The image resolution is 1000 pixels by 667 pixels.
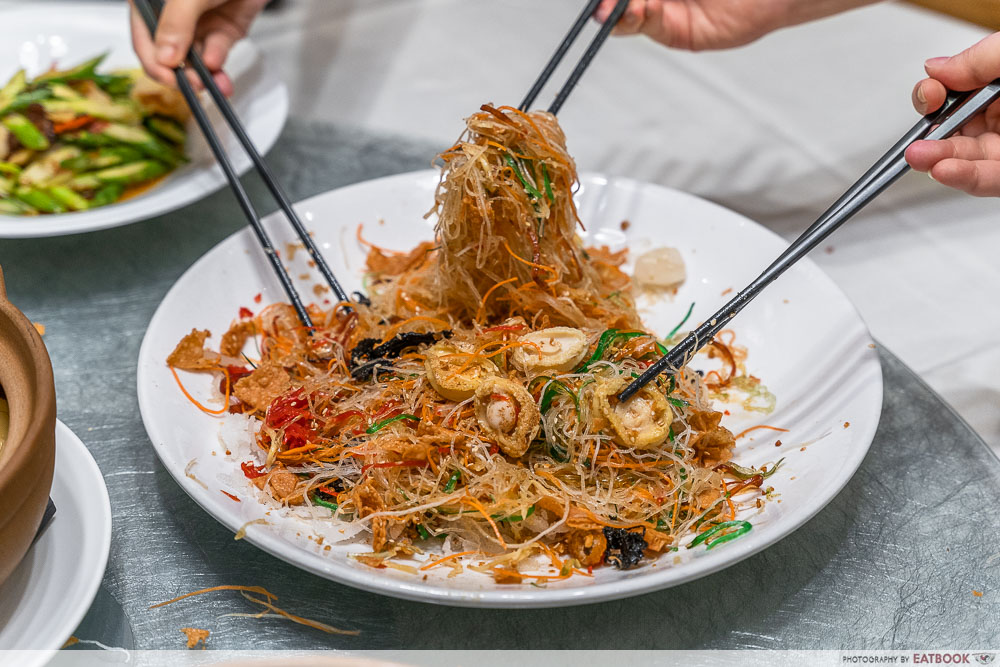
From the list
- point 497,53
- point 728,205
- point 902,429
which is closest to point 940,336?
point 902,429

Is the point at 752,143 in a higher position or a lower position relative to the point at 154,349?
higher

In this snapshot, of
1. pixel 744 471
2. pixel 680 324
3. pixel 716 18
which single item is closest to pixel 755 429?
pixel 744 471

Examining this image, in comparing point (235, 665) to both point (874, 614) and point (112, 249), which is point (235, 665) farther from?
point (112, 249)

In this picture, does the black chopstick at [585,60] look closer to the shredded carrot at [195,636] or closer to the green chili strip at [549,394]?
the green chili strip at [549,394]

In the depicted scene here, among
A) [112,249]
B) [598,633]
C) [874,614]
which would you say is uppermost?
[874,614]

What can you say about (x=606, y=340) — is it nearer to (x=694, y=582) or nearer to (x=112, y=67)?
(x=694, y=582)
